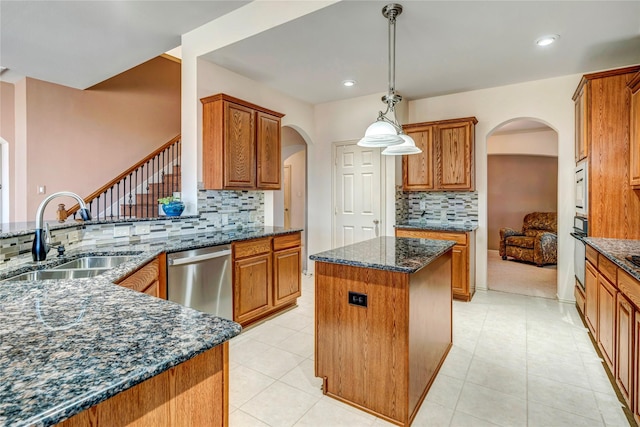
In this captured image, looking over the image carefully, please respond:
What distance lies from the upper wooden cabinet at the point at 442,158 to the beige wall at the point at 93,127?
4.72 m

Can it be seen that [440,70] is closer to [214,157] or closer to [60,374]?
[214,157]

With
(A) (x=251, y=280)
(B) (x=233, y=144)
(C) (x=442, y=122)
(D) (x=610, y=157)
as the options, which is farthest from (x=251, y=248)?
(D) (x=610, y=157)

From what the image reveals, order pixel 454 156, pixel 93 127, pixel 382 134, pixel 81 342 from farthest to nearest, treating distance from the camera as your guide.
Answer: pixel 93 127
pixel 454 156
pixel 382 134
pixel 81 342

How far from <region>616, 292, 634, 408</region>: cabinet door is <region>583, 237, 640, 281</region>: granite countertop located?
8.0 inches

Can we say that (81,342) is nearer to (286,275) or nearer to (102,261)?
(102,261)

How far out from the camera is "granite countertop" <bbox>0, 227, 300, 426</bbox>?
628 mm

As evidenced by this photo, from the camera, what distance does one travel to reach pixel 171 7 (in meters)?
3.00

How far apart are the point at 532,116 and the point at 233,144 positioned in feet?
12.2

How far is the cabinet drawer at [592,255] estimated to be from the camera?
2.74 meters

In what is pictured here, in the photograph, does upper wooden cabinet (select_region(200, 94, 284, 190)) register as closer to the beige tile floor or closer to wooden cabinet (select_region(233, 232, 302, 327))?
wooden cabinet (select_region(233, 232, 302, 327))

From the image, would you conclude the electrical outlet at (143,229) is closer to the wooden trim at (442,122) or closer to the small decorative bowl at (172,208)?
the small decorative bowl at (172,208)

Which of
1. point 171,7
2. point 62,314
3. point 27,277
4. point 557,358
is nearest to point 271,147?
point 171,7

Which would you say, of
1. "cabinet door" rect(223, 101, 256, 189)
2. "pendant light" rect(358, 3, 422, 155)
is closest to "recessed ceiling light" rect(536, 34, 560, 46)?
"pendant light" rect(358, 3, 422, 155)

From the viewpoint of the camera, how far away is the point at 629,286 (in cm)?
191
